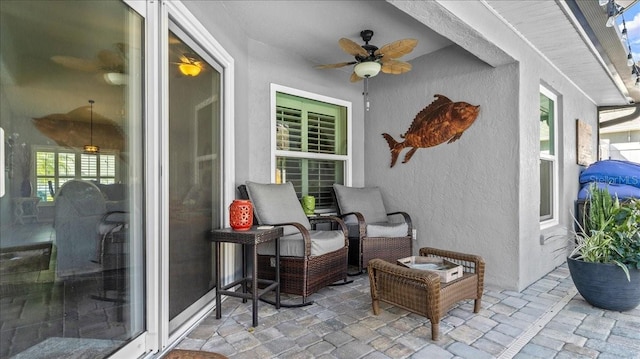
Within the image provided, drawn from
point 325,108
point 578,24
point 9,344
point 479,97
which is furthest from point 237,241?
point 578,24

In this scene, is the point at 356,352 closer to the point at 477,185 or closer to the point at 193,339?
the point at 193,339

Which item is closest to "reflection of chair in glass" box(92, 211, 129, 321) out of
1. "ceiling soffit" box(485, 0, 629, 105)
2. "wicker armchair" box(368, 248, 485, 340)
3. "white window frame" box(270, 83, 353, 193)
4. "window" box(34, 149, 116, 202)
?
"window" box(34, 149, 116, 202)

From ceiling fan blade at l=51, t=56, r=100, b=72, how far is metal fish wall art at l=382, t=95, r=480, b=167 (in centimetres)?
330

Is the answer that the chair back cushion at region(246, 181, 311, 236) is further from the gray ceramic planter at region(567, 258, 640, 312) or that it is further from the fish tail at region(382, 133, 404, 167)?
the gray ceramic planter at region(567, 258, 640, 312)

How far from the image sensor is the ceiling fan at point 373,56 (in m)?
3.00

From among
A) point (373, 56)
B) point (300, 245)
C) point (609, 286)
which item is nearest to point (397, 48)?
point (373, 56)

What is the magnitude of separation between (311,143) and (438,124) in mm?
1533

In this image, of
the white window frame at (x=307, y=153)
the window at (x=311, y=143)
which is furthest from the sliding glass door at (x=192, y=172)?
the window at (x=311, y=143)

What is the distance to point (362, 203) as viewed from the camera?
157 inches

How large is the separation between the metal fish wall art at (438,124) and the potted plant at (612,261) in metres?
1.47

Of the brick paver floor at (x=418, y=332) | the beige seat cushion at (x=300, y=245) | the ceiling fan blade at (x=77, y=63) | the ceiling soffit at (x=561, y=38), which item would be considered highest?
the ceiling soffit at (x=561, y=38)

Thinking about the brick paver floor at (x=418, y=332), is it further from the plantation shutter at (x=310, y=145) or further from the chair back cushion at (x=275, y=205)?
the plantation shutter at (x=310, y=145)

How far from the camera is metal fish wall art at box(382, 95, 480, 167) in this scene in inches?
142

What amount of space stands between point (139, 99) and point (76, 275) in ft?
3.08
